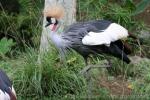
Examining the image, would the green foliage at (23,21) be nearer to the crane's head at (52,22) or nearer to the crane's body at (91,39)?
the crane's head at (52,22)

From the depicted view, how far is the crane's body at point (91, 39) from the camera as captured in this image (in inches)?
277

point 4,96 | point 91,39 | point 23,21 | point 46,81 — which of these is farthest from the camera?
point 23,21

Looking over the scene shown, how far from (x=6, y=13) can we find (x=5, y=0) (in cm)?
39

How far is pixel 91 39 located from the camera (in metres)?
7.00

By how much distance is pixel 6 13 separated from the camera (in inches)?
430

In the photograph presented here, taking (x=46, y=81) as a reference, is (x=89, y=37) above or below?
above

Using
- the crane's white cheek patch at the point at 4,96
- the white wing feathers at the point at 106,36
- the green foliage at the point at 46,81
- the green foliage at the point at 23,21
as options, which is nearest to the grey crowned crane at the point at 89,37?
the white wing feathers at the point at 106,36

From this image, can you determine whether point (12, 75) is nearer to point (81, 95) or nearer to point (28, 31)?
point (81, 95)

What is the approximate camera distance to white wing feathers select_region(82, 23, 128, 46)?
22.9 feet

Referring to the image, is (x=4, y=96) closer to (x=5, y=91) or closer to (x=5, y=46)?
(x=5, y=91)

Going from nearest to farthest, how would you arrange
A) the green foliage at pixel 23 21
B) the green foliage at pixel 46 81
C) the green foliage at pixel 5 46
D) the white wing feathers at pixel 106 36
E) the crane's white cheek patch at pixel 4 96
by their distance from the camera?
1. the crane's white cheek patch at pixel 4 96
2. the white wing feathers at pixel 106 36
3. the green foliage at pixel 46 81
4. the green foliage at pixel 5 46
5. the green foliage at pixel 23 21

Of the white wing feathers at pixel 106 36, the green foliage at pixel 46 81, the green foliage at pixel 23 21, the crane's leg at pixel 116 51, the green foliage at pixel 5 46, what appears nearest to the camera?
the white wing feathers at pixel 106 36

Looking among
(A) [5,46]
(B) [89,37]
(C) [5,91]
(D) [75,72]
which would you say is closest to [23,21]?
(A) [5,46]

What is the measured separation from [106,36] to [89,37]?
0.70 feet
